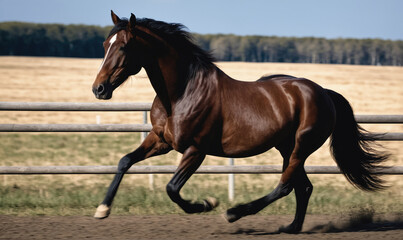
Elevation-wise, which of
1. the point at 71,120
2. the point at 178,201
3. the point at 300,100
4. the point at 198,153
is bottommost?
the point at 71,120

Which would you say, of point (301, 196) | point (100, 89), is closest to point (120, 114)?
point (301, 196)

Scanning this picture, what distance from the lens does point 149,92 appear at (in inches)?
1293

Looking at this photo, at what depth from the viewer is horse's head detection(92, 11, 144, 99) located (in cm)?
445

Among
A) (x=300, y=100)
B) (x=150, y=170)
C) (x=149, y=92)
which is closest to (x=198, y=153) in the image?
(x=300, y=100)

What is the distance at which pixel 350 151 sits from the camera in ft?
18.3

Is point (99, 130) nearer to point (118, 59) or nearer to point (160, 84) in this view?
point (160, 84)

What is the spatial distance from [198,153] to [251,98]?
0.71 m

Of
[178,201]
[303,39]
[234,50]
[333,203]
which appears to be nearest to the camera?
[178,201]

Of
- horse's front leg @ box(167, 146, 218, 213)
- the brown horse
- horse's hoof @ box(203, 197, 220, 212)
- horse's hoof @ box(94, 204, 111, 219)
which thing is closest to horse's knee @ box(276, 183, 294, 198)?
the brown horse

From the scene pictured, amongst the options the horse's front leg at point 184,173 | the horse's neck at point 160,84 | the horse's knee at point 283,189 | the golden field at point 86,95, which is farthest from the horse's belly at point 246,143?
the golden field at point 86,95

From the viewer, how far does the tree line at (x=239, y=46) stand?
8275 centimetres

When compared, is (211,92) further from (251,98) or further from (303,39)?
(303,39)

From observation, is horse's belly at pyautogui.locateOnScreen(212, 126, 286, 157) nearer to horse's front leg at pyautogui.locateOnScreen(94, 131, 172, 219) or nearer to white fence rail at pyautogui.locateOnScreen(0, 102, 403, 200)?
horse's front leg at pyautogui.locateOnScreen(94, 131, 172, 219)

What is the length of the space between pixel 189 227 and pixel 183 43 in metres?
1.71
